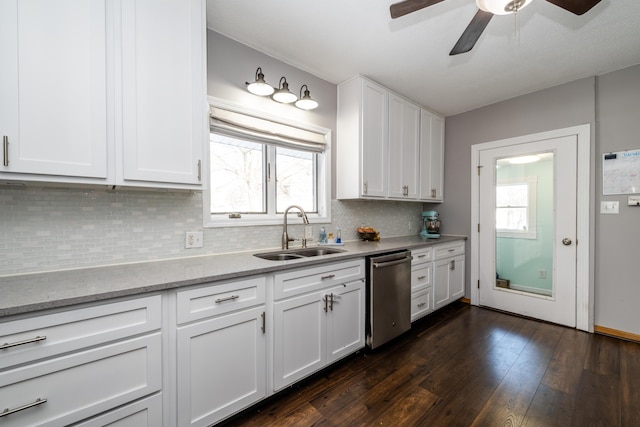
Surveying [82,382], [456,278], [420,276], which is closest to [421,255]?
[420,276]

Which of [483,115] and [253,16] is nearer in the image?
[253,16]

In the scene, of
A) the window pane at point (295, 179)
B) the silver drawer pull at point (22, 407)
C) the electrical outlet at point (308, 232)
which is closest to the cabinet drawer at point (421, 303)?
the electrical outlet at point (308, 232)

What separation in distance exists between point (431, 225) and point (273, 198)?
90.1 inches

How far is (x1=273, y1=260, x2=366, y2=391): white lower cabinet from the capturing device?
168cm

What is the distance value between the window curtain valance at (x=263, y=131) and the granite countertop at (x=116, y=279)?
1.01m

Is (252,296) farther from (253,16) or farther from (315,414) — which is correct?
(253,16)

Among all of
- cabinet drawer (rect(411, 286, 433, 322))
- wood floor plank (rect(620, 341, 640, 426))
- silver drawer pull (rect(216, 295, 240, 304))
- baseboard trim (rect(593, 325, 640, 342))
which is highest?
silver drawer pull (rect(216, 295, 240, 304))

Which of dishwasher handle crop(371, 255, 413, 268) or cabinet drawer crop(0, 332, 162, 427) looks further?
dishwasher handle crop(371, 255, 413, 268)

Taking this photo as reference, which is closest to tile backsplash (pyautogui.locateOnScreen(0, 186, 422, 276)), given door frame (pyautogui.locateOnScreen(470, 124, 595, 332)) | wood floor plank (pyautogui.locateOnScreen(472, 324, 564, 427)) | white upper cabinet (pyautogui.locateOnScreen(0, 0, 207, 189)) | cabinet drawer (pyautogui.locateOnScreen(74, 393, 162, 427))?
white upper cabinet (pyautogui.locateOnScreen(0, 0, 207, 189))

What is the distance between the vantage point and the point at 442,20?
1875 mm

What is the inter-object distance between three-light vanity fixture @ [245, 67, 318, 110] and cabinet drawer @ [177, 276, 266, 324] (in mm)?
1454

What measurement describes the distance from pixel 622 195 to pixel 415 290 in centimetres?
212

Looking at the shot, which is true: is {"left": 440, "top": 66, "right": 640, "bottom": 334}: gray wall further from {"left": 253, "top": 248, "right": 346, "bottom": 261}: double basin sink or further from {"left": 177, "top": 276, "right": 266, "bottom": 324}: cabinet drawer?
{"left": 177, "top": 276, "right": 266, "bottom": 324}: cabinet drawer

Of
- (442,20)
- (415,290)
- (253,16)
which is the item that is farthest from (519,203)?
(253,16)
